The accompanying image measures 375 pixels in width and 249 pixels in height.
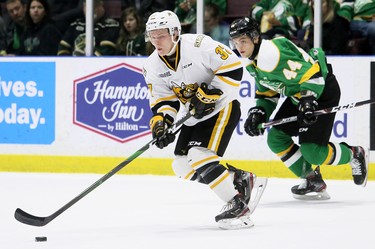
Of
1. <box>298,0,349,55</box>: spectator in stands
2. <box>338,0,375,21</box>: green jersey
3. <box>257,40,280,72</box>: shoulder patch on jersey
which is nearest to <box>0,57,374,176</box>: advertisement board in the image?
<box>298,0,349,55</box>: spectator in stands

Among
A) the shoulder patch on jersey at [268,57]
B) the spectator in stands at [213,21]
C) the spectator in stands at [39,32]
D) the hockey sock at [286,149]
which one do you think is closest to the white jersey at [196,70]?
the shoulder patch on jersey at [268,57]

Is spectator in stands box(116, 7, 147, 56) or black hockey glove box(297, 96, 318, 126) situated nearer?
black hockey glove box(297, 96, 318, 126)

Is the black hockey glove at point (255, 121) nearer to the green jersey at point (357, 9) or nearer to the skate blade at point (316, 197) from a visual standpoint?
the skate blade at point (316, 197)

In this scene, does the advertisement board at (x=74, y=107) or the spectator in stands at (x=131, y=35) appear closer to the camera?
the advertisement board at (x=74, y=107)

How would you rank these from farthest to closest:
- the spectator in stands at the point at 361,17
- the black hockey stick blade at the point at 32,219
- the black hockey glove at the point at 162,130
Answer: the spectator in stands at the point at 361,17 → the black hockey glove at the point at 162,130 → the black hockey stick blade at the point at 32,219

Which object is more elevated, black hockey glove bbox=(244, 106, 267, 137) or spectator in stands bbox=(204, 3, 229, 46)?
spectator in stands bbox=(204, 3, 229, 46)

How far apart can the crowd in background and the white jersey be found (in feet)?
7.54

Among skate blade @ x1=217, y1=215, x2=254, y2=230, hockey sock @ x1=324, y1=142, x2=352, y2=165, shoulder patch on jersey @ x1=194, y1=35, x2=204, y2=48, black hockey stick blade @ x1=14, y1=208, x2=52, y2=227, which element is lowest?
skate blade @ x1=217, y1=215, x2=254, y2=230

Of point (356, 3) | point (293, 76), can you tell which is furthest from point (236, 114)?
point (356, 3)

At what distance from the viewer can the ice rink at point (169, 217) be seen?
3822mm

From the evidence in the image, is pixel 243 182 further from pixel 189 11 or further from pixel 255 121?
pixel 189 11

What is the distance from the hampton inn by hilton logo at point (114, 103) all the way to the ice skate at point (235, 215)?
8.45 feet

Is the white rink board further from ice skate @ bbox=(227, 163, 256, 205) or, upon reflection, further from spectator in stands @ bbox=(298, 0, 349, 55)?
ice skate @ bbox=(227, 163, 256, 205)

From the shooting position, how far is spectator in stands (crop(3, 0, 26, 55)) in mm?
7457
